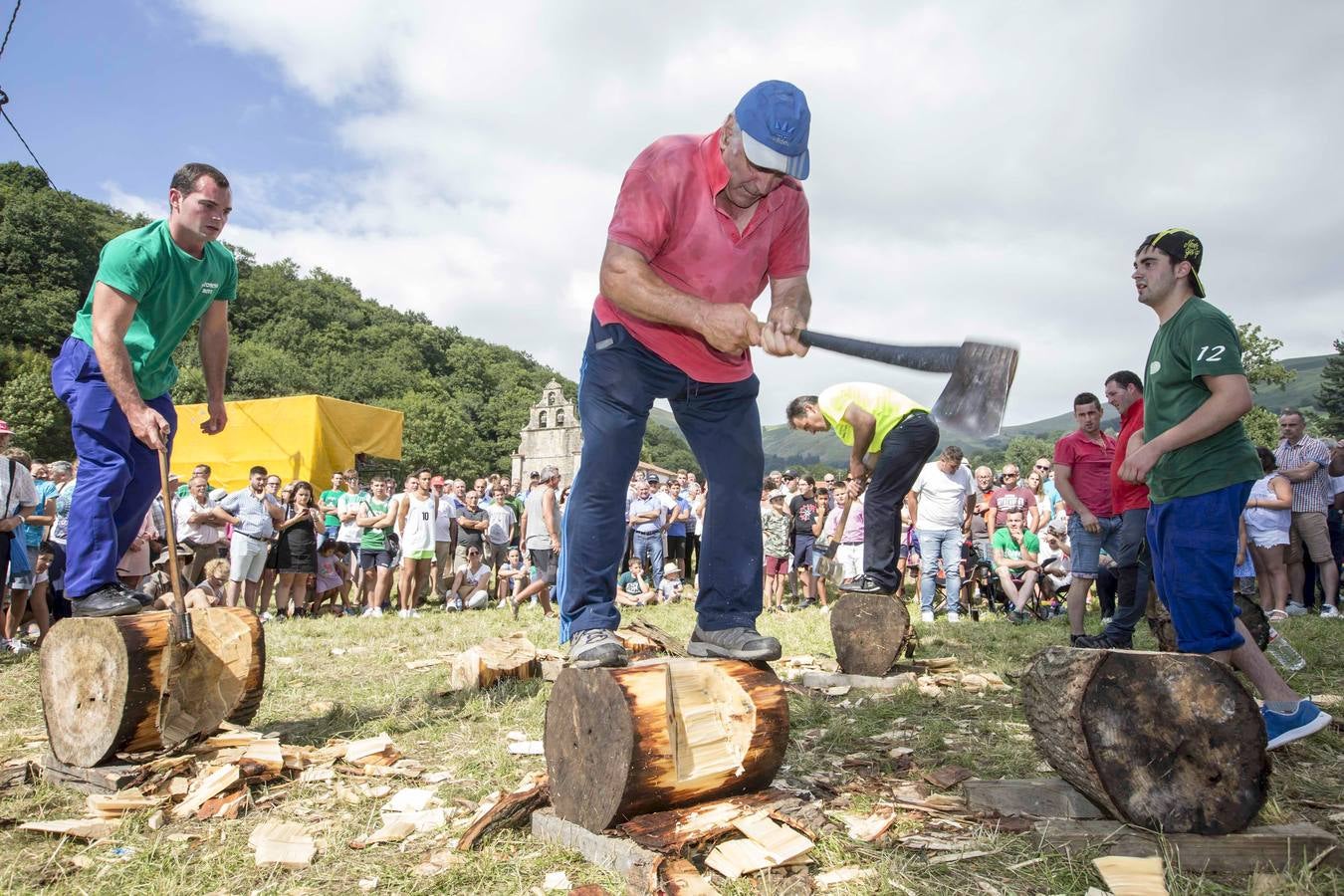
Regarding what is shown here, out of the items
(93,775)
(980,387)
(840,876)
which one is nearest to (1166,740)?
(840,876)

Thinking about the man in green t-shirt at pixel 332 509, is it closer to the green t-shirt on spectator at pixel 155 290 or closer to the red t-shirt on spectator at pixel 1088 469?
the green t-shirt on spectator at pixel 155 290

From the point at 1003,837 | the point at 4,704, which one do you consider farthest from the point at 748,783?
the point at 4,704

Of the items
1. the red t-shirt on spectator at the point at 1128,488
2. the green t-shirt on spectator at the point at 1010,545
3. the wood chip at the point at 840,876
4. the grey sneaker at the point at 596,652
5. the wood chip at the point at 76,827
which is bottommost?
the wood chip at the point at 76,827

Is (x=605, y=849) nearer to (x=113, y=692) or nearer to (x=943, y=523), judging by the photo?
(x=113, y=692)

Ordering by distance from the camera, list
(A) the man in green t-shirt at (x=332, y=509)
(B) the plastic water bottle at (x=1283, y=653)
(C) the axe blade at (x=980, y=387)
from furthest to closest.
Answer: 1. (A) the man in green t-shirt at (x=332, y=509)
2. (B) the plastic water bottle at (x=1283, y=653)
3. (C) the axe blade at (x=980, y=387)

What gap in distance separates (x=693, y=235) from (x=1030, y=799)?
213 cm

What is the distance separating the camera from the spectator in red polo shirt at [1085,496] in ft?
21.1

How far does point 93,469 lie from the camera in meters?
3.33

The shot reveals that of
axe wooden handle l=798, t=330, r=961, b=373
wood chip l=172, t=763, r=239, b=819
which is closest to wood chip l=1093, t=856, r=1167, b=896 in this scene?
axe wooden handle l=798, t=330, r=961, b=373

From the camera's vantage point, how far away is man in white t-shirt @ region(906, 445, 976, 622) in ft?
28.9

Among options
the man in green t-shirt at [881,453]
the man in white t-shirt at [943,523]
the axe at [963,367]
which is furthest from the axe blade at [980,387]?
the man in white t-shirt at [943,523]

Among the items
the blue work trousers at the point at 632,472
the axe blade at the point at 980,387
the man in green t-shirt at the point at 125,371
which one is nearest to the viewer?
the axe blade at the point at 980,387

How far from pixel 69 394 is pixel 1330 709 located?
5914mm

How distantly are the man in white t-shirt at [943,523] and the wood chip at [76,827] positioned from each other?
24.5ft
